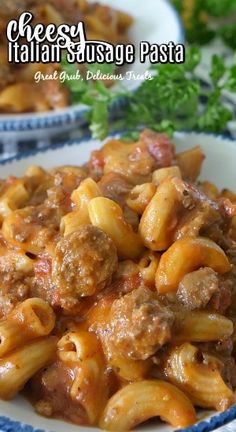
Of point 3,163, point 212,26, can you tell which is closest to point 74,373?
point 3,163

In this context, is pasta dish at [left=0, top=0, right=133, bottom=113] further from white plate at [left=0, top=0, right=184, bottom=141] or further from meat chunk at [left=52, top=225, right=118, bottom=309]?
meat chunk at [left=52, top=225, right=118, bottom=309]

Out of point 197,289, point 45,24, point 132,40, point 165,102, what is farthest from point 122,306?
point 132,40

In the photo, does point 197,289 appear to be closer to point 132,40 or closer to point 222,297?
point 222,297

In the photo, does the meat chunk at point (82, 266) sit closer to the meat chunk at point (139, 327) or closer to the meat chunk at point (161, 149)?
the meat chunk at point (139, 327)

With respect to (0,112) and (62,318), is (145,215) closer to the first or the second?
(62,318)

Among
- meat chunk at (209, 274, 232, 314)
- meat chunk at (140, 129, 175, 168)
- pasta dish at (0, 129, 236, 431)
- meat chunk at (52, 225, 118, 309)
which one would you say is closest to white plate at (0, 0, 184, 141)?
meat chunk at (140, 129, 175, 168)

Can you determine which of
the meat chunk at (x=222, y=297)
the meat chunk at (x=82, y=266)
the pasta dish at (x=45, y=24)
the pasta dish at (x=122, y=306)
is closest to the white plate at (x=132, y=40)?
the pasta dish at (x=45, y=24)
